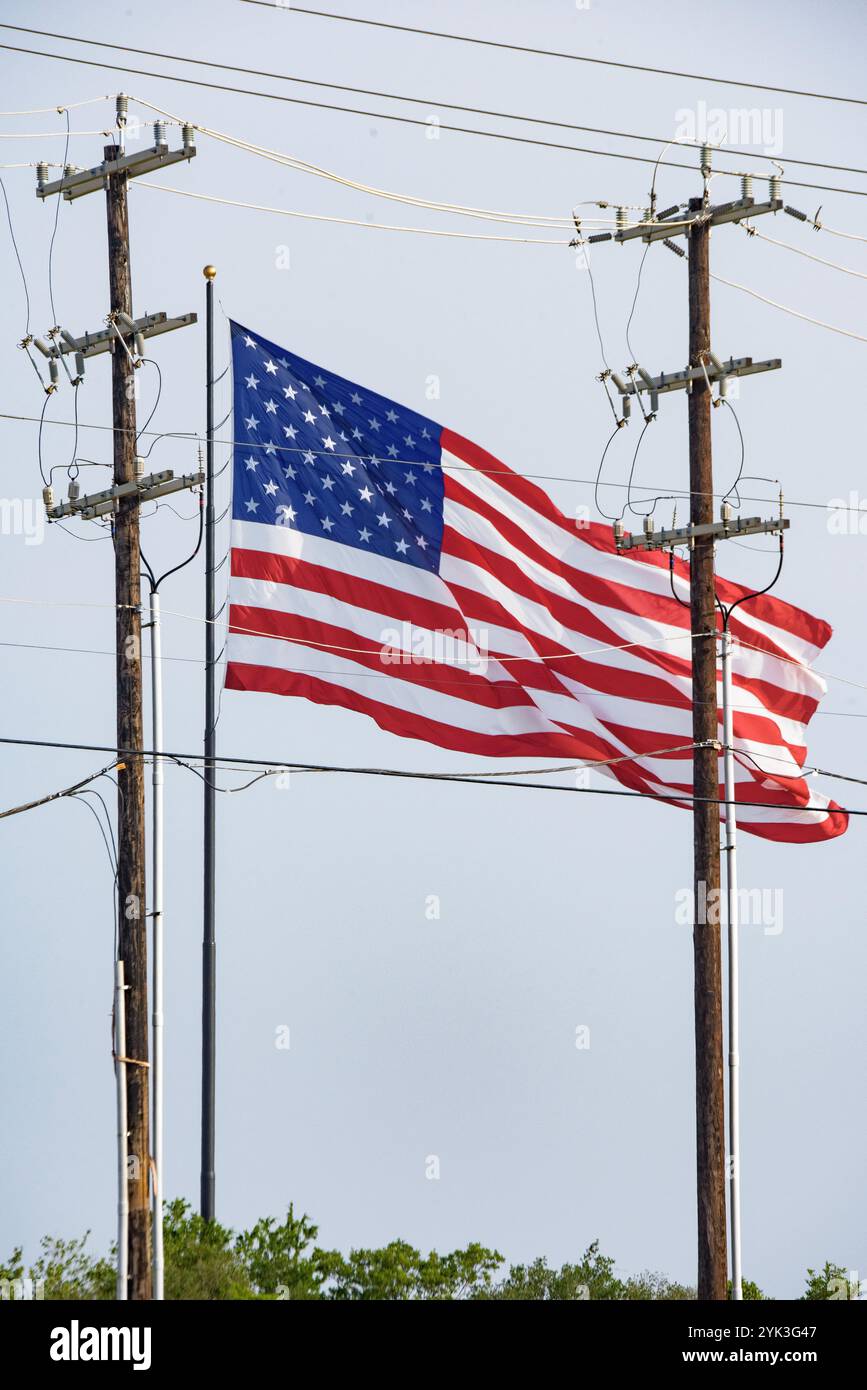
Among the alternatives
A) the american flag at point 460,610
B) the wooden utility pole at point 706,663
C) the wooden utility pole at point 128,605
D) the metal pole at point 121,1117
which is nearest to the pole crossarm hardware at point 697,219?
the wooden utility pole at point 706,663

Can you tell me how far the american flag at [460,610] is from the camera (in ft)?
80.9

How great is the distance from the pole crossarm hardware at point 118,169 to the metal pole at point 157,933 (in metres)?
4.05

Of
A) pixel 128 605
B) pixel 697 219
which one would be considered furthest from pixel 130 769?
pixel 697 219

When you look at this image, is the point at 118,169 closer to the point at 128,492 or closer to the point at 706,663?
the point at 128,492

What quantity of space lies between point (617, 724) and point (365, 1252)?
6761 millimetres

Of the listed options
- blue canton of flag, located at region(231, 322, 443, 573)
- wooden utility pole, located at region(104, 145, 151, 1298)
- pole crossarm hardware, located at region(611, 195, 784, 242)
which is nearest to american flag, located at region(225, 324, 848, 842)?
blue canton of flag, located at region(231, 322, 443, 573)

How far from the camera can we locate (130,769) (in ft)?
77.9

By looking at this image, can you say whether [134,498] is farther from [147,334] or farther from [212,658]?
[212,658]

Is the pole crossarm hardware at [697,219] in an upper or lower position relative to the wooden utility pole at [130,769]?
upper

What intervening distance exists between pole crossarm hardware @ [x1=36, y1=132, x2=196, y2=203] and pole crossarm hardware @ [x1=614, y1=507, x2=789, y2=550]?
5919mm

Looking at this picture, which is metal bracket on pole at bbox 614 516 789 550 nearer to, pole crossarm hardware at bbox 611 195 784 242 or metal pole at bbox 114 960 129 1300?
pole crossarm hardware at bbox 611 195 784 242

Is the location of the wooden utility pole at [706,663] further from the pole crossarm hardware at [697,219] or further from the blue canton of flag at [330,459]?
the blue canton of flag at [330,459]

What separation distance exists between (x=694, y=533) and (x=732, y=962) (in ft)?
14.5
